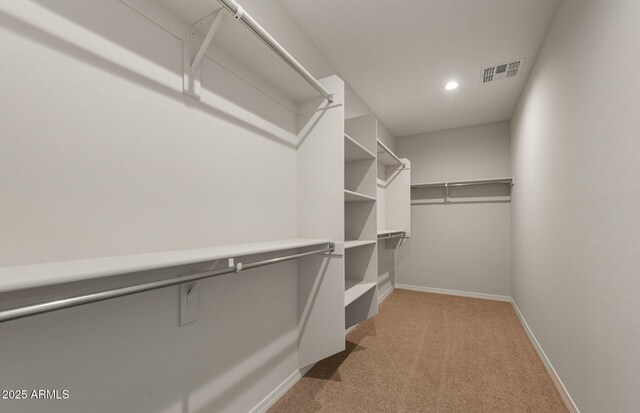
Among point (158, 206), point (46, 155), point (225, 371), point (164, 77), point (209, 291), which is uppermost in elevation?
point (164, 77)

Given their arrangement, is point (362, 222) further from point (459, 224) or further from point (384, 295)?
point (459, 224)

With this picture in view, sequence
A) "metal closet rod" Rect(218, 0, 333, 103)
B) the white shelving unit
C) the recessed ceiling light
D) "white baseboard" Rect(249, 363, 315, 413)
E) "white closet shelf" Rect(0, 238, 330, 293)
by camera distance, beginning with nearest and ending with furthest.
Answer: "white closet shelf" Rect(0, 238, 330, 293)
"metal closet rod" Rect(218, 0, 333, 103)
"white baseboard" Rect(249, 363, 315, 413)
the white shelving unit
the recessed ceiling light

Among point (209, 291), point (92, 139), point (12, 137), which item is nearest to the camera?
point (12, 137)

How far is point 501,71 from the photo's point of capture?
263 centimetres

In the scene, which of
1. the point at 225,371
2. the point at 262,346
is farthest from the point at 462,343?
the point at 225,371

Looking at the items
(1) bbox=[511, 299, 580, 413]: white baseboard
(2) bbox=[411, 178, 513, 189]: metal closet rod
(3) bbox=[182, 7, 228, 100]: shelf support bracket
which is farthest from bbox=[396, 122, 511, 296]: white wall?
(3) bbox=[182, 7, 228, 100]: shelf support bracket

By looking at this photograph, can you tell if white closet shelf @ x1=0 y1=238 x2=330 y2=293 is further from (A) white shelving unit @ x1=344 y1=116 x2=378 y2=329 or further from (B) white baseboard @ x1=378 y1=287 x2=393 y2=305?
(B) white baseboard @ x1=378 y1=287 x2=393 y2=305

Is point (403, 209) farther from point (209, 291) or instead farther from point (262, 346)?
point (209, 291)

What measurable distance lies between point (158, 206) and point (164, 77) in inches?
20.9

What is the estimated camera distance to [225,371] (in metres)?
1.34

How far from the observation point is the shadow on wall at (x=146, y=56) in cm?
81

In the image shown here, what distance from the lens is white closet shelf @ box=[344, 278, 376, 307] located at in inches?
77.3

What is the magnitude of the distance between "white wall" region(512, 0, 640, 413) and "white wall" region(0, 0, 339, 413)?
1.65 meters

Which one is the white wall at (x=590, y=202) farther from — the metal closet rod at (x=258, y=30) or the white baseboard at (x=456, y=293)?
the white baseboard at (x=456, y=293)
